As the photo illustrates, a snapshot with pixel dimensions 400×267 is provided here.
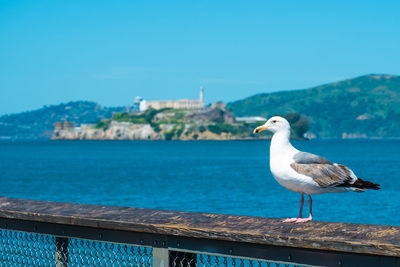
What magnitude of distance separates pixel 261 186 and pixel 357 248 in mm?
59045

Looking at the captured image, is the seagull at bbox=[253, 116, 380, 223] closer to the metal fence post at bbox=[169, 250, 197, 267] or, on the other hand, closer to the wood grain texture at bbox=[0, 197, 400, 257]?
the wood grain texture at bbox=[0, 197, 400, 257]

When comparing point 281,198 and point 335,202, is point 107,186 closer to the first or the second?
point 281,198

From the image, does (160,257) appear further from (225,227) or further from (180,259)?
(225,227)

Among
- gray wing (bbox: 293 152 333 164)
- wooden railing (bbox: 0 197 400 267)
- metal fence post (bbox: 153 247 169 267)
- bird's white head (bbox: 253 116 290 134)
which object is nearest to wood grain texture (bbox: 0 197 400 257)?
wooden railing (bbox: 0 197 400 267)

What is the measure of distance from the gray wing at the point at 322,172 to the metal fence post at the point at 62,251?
1615mm

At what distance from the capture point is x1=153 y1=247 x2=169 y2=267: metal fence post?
3.45 metres

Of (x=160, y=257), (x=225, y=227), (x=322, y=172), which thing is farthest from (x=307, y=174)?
(x=160, y=257)

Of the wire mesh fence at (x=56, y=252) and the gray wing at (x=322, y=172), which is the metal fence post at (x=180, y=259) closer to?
the wire mesh fence at (x=56, y=252)

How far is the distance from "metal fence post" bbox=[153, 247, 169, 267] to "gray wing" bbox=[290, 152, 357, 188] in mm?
1268

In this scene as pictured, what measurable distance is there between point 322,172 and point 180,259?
1.39 m

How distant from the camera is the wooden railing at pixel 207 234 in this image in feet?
9.34

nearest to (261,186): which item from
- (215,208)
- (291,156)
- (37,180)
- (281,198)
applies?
(281,198)

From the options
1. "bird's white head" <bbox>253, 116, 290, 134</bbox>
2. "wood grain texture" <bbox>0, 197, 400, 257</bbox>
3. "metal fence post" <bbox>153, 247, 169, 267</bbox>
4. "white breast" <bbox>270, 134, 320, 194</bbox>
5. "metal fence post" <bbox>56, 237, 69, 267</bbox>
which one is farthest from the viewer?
"bird's white head" <bbox>253, 116, 290, 134</bbox>

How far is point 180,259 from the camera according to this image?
3504mm
